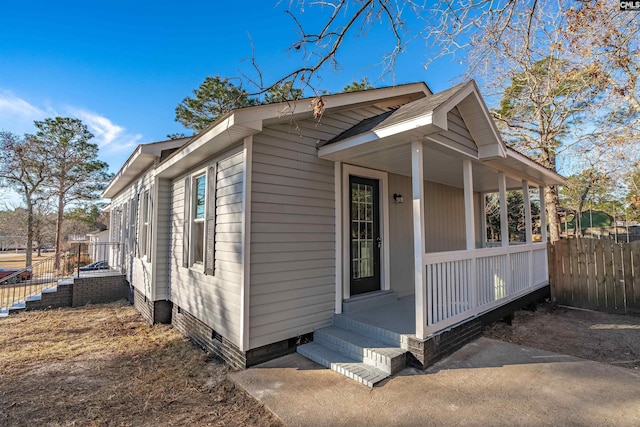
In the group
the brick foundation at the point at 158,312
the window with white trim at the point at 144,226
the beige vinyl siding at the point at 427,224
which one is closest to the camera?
the beige vinyl siding at the point at 427,224

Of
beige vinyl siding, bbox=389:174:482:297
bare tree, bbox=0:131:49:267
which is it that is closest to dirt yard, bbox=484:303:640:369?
beige vinyl siding, bbox=389:174:482:297

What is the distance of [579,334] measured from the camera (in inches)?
188

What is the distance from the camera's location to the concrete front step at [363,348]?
328 centimetres

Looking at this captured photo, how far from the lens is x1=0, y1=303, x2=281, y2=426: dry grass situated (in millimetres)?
2760

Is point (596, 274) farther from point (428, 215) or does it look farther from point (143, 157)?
point (143, 157)

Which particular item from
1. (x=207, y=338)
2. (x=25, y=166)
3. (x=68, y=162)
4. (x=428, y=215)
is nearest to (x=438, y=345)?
(x=207, y=338)

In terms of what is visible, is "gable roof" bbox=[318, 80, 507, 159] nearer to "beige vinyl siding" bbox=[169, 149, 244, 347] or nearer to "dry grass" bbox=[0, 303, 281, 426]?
"beige vinyl siding" bbox=[169, 149, 244, 347]

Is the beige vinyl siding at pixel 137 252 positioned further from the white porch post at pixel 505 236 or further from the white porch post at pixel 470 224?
the white porch post at pixel 505 236

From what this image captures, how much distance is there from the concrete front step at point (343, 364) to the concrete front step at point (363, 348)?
54 millimetres

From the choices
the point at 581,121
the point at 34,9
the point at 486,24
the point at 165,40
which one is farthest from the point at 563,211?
the point at 34,9

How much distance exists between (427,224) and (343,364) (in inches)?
157

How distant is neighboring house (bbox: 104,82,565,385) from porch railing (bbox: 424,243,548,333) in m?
0.03

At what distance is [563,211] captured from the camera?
1299cm

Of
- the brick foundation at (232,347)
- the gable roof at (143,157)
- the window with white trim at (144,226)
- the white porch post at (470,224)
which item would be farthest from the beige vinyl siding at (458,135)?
the window with white trim at (144,226)
